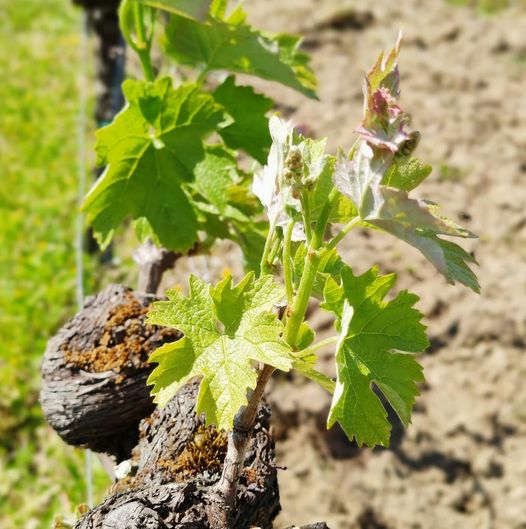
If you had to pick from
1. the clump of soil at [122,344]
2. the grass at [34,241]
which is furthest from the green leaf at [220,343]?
the grass at [34,241]

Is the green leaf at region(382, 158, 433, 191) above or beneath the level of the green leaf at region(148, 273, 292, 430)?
above

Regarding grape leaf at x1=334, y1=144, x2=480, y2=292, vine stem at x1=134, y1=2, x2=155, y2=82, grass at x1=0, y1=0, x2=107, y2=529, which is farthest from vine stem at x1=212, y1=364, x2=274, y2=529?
grass at x1=0, y1=0, x2=107, y2=529

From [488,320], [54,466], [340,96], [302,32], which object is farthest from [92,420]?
[302,32]

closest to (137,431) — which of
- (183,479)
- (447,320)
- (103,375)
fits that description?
(103,375)

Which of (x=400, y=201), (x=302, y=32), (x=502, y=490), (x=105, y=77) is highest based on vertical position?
(x=302, y=32)

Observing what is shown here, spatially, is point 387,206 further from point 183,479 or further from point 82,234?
point 82,234

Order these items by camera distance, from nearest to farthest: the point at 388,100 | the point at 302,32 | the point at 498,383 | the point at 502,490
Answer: the point at 388,100
the point at 502,490
the point at 498,383
the point at 302,32

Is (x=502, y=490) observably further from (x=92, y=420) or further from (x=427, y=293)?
(x=92, y=420)

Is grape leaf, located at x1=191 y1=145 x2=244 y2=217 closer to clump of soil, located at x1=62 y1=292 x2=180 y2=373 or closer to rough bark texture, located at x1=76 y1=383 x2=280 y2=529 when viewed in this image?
clump of soil, located at x1=62 y1=292 x2=180 y2=373
